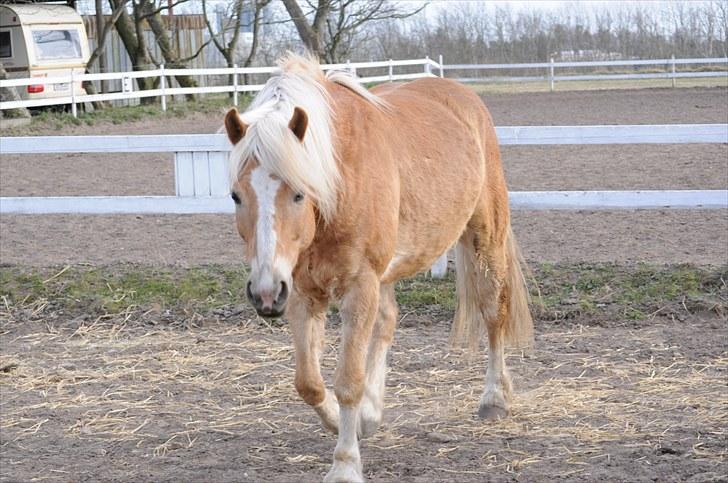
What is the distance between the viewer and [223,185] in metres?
7.37

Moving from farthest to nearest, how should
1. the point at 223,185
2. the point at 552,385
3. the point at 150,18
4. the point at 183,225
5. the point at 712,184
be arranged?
1. the point at 150,18
2. the point at 712,184
3. the point at 183,225
4. the point at 223,185
5. the point at 552,385

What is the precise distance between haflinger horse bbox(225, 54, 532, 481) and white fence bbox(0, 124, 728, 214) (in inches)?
77.6

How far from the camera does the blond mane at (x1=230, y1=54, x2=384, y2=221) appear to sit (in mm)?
3443

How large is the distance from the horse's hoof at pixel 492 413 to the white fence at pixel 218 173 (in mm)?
2726

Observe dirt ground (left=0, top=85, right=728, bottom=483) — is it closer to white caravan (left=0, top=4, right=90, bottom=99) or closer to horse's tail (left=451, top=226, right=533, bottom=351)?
horse's tail (left=451, top=226, right=533, bottom=351)

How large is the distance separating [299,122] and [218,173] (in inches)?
158

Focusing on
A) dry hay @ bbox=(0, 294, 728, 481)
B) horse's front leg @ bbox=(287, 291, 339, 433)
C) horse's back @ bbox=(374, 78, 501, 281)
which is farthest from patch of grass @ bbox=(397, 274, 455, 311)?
horse's front leg @ bbox=(287, 291, 339, 433)

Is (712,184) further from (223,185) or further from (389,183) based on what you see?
(389,183)

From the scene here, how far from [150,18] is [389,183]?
2351cm

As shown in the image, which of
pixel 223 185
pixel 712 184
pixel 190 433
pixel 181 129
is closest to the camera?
pixel 190 433

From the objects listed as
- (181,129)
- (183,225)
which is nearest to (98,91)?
(181,129)

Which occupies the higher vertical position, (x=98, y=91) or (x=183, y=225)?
(x=98, y=91)

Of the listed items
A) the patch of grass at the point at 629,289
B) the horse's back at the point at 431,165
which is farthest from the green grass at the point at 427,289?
the horse's back at the point at 431,165

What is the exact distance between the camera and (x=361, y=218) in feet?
12.6
